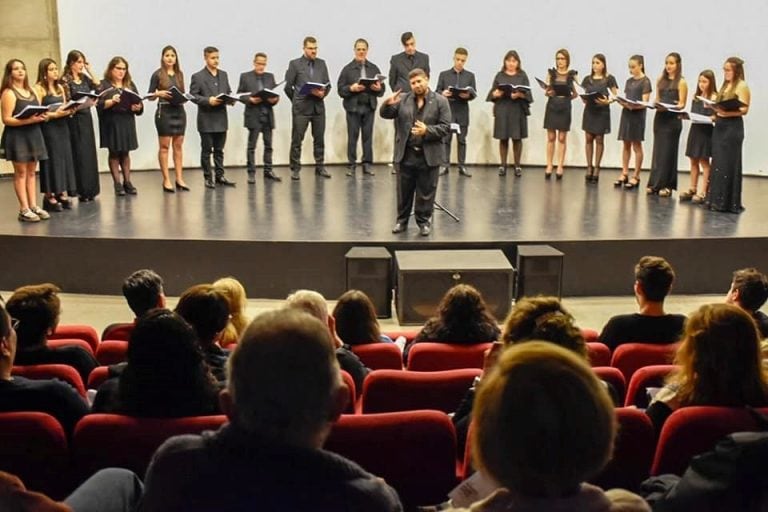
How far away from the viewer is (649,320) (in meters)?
3.81

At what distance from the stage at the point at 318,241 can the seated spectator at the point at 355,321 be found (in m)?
2.56

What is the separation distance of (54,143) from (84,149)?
0.59 metres

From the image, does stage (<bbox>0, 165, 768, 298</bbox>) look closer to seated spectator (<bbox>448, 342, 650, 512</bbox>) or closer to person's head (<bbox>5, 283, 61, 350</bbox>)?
person's head (<bbox>5, 283, 61, 350</bbox>)

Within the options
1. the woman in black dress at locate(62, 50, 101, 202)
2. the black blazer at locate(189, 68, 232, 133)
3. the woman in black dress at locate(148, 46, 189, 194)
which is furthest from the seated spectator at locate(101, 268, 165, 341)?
the black blazer at locate(189, 68, 232, 133)

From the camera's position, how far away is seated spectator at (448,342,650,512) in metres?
1.35

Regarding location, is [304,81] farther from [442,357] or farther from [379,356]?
[442,357]

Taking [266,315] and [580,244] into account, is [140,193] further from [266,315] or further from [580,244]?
[266,315]

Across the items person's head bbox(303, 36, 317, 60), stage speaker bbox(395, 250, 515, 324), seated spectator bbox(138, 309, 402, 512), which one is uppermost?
person's head bbox(303, 36, 317, 60)

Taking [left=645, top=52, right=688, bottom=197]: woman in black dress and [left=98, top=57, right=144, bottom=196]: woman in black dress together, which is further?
[left=645, top=52, right=688, bottom=197]: woman in black dress

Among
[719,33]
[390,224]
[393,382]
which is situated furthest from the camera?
[719,33]

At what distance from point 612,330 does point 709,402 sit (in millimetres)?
1329

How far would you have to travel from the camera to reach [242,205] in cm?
821

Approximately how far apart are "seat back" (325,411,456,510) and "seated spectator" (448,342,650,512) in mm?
950

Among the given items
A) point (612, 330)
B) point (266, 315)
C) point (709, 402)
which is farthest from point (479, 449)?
point (612, 330)
